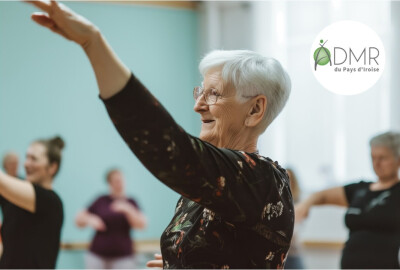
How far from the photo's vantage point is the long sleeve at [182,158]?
0.91 meters

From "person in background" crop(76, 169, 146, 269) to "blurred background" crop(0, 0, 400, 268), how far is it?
1.61ft

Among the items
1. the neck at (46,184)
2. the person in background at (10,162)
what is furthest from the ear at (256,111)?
the person in background at (10,162)

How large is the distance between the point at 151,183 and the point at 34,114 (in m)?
1.34

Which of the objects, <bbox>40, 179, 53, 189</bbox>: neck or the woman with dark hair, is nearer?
the woman with dark hair

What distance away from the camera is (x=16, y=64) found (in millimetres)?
6219

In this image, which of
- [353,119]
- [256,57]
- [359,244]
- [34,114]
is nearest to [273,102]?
[256,57]

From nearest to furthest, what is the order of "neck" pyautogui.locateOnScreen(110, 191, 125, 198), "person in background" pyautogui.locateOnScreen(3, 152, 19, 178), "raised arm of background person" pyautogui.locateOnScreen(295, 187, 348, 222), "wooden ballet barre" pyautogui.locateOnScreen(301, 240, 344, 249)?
"raised arm of background person" pyautogui.locateOnScreen(295, 187, 348, 222) → "person in background" pyautogui.locateOnScreen(3, 152, 19, 178) → "wooden ballet barre" pyautogui.locateOnScreen(301, 240, 344, 249) → "neck" pyautogui.locateOnScreen(110, 191, 125, 198)

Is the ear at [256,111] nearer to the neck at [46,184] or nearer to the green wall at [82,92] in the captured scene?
the neck at [46,184]

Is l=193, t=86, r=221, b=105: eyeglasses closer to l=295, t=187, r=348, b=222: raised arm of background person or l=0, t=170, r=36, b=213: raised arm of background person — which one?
l=0, t=170, r=36, b=213: raised arm of background person

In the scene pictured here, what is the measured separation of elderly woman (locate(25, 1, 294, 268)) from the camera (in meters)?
0.90

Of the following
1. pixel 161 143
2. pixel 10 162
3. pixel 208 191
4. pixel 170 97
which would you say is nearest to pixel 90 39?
pixel 161 143

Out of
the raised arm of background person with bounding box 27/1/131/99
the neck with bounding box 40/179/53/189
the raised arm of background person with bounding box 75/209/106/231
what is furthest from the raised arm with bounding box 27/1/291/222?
the raised arm of background person with bounding box 75/209/106/231

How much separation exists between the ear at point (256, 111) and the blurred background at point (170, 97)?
3.98 meters

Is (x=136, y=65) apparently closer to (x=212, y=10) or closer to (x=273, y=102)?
(x=212, y=10)
